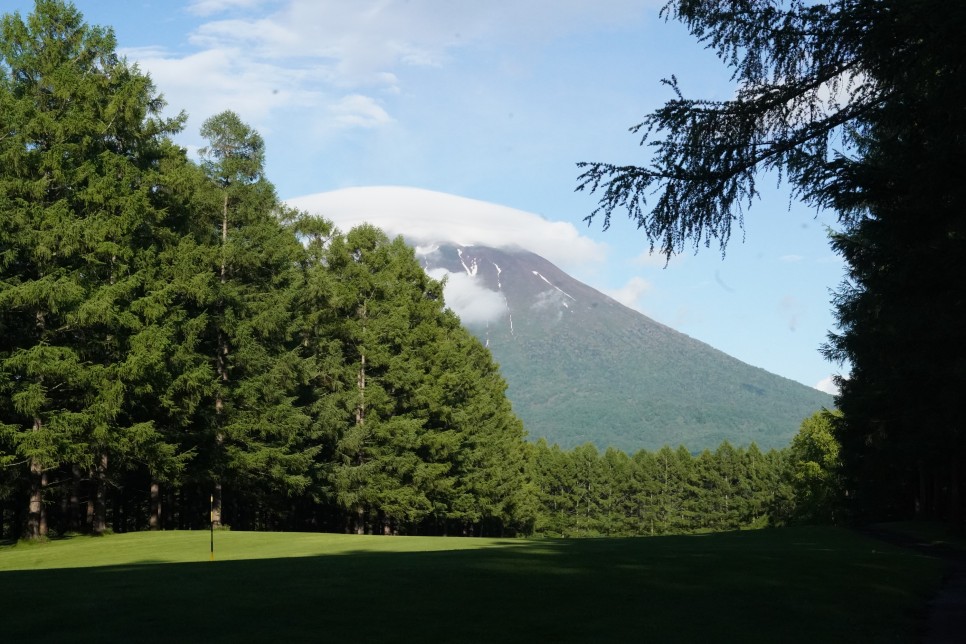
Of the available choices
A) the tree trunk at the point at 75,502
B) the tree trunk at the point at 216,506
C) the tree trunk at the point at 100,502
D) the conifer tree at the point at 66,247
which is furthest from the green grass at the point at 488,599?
the tree trunk at the point at 216,506

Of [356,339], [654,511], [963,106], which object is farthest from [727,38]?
[654,511]

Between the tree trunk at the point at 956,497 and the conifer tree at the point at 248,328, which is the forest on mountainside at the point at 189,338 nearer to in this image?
the conifer tree at the point at 248,328

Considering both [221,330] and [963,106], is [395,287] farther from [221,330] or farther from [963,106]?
[963,106]

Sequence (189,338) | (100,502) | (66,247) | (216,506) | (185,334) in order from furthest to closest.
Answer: (216,506), (185,334), (189,338), (100,502), (66,247)

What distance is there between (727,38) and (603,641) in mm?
7078

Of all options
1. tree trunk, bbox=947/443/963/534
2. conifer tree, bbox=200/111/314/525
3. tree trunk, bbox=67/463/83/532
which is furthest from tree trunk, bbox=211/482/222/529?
tree trunk, bbox=947/443/963/534

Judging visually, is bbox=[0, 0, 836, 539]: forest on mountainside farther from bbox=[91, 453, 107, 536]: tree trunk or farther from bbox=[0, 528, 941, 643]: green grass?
bbox=[0, 528, 941, 643]: green grass

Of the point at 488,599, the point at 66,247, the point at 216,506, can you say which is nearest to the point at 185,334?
the point at 66,247

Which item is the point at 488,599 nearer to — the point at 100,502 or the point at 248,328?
the point at 100,502

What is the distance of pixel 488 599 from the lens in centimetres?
1223

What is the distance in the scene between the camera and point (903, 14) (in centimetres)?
944

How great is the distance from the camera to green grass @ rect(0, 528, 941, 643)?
999 centimetres

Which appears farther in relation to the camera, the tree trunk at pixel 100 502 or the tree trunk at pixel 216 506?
the tree trunk at pixel 216 506

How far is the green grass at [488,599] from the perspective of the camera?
9992 mm
